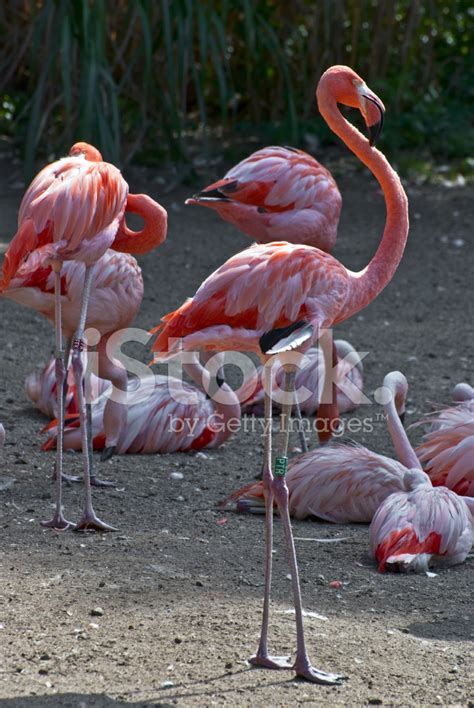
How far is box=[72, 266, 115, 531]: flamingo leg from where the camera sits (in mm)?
3863

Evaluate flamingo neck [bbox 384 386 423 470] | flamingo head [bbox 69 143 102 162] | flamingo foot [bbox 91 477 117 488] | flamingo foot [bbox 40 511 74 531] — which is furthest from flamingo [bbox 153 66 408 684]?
flamingo foot [bbox 91 477 117 488]

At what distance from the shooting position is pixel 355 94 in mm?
3543

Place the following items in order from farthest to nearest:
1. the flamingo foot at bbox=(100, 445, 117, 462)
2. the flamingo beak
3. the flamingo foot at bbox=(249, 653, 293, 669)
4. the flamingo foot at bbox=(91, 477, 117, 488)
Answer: the flamingo foot at bbox=(100, 445, 117, 462)
the flamingo foot at bbox=(91, 477, 117, 488)
the flamingo beak
the flamingo foot at bbox=(249, 653, 293, 669)

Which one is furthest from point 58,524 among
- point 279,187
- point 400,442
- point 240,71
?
point 240,71

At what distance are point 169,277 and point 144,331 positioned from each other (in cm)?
135

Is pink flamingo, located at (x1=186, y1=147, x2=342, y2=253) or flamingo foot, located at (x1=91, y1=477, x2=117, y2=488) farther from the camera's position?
pink flamingo, located at (x1=186, y1=147, x2=342, y2=253)

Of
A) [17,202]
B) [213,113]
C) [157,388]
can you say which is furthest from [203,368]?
[213,113]

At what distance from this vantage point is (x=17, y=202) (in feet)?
27.9

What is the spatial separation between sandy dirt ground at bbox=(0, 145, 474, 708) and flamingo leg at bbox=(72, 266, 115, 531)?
66 millimetres

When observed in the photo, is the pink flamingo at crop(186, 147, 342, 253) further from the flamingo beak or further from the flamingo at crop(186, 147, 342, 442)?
the flamingo beak

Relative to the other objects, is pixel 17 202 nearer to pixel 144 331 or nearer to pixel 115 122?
pixel 115 122

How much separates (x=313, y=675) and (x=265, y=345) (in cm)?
88

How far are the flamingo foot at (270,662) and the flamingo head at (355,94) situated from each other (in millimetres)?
1624

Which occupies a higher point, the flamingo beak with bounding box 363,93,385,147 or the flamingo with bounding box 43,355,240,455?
the flamingo beak with bounding box 363,93,385,147
